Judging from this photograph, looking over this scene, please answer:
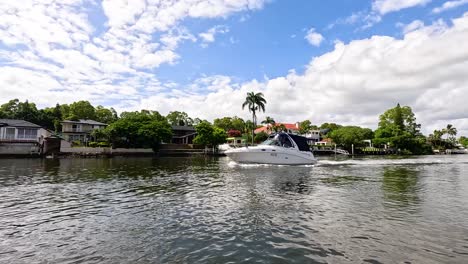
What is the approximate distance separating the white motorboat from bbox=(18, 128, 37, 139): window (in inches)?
1797

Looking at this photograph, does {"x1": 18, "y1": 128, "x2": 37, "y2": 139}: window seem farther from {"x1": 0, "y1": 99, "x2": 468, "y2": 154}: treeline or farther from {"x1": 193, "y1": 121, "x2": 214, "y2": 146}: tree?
{"x1": 193, "y1": 121, "x2": 214, "y2": 146}: tree

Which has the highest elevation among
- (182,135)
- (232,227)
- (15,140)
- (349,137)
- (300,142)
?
(182,135)

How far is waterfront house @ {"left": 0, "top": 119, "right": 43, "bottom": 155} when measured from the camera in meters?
55.2

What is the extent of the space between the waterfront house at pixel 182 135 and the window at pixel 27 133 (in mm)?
35945

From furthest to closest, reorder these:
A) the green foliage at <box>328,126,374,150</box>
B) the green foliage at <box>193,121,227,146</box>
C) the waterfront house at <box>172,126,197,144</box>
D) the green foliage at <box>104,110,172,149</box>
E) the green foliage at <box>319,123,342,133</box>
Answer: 1. the green foliage at <box>319,123,342,133</box>
2. the green foliage at <box>328,126,374,150</box>
3. the waterfront house at <box>172,126,197,144</box>
4. the green foliage at <box>193,121,227,146</box>
5. the green foliage at <box>104,110,172,149</box>

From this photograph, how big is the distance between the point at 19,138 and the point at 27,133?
1627mm

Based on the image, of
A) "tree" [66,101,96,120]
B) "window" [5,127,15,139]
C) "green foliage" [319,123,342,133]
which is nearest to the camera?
"window" [5,127,15,139]

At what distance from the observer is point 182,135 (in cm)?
8831

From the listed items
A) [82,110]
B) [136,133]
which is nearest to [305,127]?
[136,133]

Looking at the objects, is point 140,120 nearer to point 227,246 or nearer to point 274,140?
point 274,140

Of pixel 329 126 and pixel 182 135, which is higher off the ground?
pixel 329 126

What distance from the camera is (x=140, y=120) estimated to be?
69688 mm

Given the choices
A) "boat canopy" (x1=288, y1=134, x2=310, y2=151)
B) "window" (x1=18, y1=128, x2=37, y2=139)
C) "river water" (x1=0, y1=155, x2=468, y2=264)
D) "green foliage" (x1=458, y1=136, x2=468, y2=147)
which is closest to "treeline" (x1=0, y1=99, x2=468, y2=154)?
"window" (x1=18, y1=128, x2=37, y2=139)

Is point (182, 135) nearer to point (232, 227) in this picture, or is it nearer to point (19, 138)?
point (19, 138)
